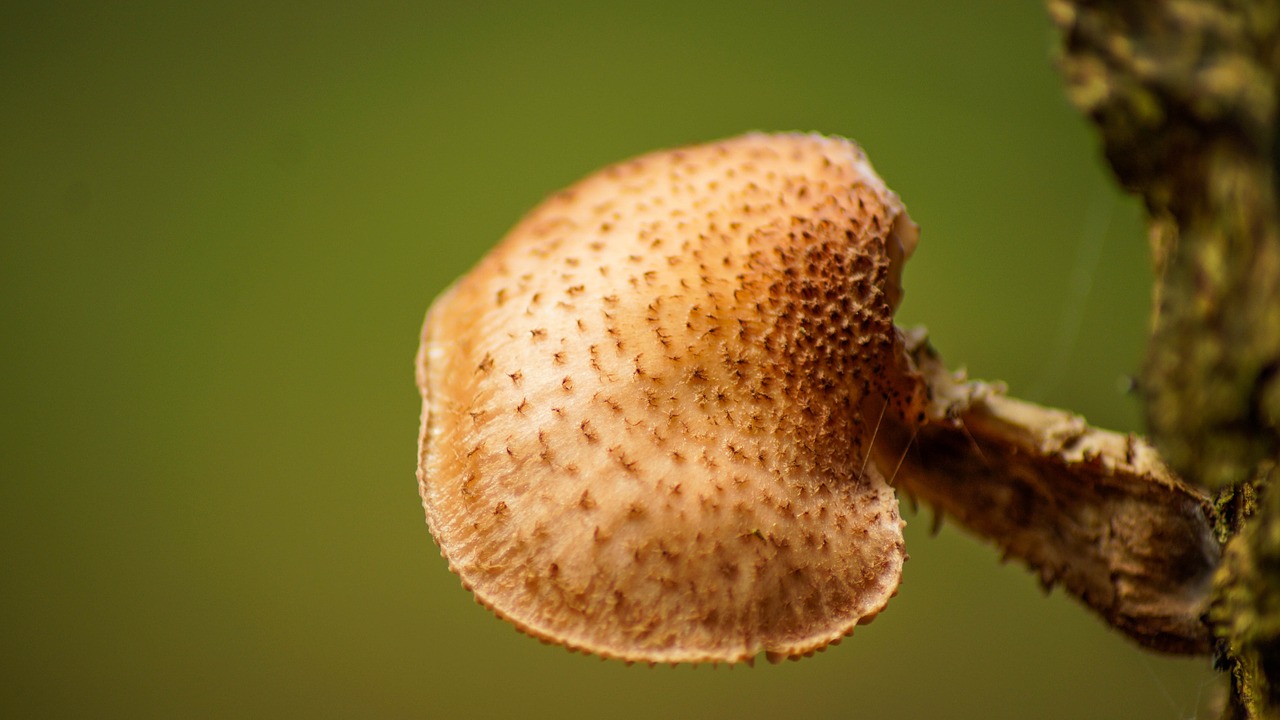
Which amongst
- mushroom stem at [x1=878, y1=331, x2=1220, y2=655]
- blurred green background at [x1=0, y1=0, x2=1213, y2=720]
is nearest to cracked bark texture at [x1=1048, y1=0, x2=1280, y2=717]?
mushroom stem at [x1=878, y1=331, x2=1220, y2=655]

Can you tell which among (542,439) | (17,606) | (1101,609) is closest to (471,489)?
(542,439)

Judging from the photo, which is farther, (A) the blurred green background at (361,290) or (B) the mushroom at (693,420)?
(A) the blurred green background at (361,290)

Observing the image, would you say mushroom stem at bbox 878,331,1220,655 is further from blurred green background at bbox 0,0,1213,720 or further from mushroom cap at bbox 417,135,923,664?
blurred green background at bbox 0,0,1213,720

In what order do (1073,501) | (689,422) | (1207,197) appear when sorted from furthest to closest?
1. (1073,501)
2. (689,422)
3. (1207,197)

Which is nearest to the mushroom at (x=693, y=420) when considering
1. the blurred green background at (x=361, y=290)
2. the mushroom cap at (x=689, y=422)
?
the mushroom cap at (x=689, y=422)

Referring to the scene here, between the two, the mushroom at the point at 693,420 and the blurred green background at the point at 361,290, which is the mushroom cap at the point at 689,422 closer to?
the mushroom at the point at 693,420

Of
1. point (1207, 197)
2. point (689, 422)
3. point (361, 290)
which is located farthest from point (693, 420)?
point (361, 290)

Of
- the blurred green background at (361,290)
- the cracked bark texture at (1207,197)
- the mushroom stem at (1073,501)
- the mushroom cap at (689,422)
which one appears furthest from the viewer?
the blurred green background at (361,290)

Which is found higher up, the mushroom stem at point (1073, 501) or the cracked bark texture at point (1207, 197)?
the cracked bark texture at point (1207, 197)

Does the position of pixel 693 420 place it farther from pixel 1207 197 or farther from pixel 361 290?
A: pixel 361 290
